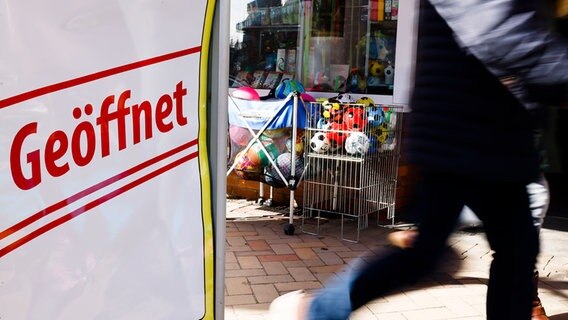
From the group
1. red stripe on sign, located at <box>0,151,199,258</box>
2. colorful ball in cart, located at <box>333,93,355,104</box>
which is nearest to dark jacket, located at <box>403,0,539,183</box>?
red stripe on sign, located at <box>0,151,199,258</box>

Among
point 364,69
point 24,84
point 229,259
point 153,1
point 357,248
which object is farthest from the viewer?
point 364,69

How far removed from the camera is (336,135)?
477cm

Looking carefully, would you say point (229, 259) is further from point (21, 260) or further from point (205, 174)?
point (21, 260)

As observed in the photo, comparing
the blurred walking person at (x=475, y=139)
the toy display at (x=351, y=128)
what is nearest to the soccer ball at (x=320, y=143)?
the toy display at (x=351, y=128)

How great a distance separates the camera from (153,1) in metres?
1.73

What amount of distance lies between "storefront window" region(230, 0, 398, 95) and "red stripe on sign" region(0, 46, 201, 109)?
Answer: 4.29 m

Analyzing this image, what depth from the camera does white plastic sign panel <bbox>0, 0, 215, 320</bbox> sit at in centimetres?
146

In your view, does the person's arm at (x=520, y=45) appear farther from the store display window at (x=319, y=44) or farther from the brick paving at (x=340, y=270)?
the store display window at (x=319, y=44)

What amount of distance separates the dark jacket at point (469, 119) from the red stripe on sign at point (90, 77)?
771 millimetres

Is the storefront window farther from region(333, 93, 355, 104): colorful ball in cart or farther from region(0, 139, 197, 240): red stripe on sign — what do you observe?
region(0, 139, 197, 240): red stripe on sign

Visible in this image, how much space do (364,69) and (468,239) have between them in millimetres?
2065

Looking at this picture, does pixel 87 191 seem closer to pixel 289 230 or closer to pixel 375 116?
pixel 375 116

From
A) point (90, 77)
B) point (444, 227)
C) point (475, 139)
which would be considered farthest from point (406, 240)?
point (90, 77)

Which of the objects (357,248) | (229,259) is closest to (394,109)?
(357,248)
